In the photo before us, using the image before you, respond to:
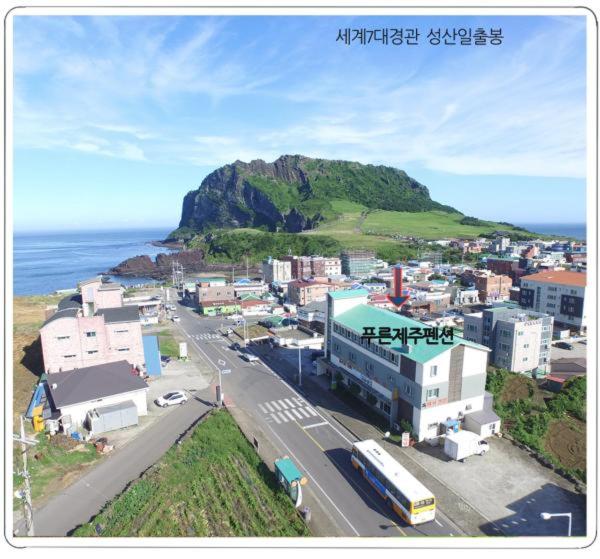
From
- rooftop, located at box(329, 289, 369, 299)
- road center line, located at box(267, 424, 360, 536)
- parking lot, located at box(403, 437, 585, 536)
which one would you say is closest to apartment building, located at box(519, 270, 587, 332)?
rooftop, located at box(329, 289, 369, 299)

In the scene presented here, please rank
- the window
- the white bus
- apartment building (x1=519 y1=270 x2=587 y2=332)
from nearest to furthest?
1. the white bus
2. the window
3. apartment building (x1=519 y1=270 x2=587 y2=332)

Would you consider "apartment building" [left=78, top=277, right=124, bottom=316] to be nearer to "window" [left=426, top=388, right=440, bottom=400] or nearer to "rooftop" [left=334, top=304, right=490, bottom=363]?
"rooftop" [left=334, top=304, right=490, bottom=363]

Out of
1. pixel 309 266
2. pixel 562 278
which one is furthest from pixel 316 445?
pixel 309 266

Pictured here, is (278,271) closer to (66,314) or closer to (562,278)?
(562,278)

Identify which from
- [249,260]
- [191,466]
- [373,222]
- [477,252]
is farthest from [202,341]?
[373,222]

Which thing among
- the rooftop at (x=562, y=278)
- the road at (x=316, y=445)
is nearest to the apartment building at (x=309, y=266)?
the rooftop at (x=562, y=278)

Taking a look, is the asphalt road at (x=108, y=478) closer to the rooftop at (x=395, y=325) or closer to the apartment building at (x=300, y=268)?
the rooftop at (x=395, y=325)

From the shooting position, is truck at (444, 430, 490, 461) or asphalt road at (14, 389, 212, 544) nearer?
asphalt road at (14, 389, 212, 544)
